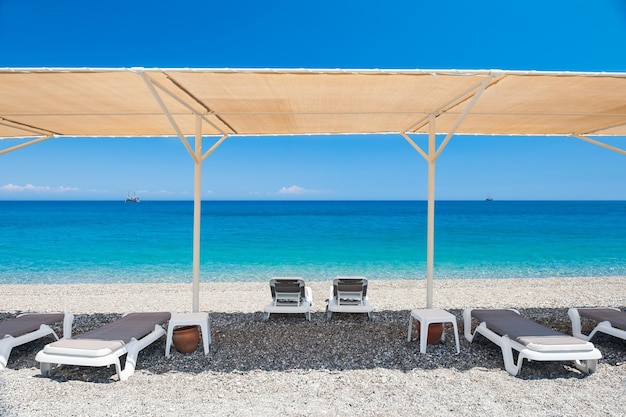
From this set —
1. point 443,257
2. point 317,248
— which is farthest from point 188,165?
point 443,257

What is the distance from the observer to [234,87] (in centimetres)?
374

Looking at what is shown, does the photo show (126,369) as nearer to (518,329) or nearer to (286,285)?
(286,285)

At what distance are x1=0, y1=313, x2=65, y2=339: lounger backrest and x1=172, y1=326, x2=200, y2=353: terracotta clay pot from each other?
1388 mm

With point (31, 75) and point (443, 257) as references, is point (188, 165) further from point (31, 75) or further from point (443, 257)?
point (31, 75)

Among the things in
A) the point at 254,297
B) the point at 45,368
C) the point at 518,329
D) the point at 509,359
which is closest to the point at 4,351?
the point at 45,368

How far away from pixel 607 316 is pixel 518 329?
4.16 ft

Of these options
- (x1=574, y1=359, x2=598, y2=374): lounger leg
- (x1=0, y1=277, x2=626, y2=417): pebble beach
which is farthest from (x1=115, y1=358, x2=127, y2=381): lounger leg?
(x1=574, y1=359, x2=598, y2=374): lounger leg

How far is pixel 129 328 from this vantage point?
3992 millimetres

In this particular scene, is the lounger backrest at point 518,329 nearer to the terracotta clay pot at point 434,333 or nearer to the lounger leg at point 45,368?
the terracotta clay pot at point 434,333

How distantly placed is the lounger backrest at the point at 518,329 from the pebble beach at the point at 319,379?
0.27m

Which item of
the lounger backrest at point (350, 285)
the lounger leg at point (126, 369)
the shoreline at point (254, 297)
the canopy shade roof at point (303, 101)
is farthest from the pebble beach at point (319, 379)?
the canopy shade roof at point (303, 101)

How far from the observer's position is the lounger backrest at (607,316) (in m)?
4.13

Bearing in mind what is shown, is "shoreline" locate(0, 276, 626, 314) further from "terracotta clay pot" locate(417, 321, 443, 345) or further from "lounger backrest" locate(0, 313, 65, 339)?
"terracotta clay pot" locate(417, 321, 443, 345)

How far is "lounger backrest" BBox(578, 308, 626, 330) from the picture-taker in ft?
13.5
